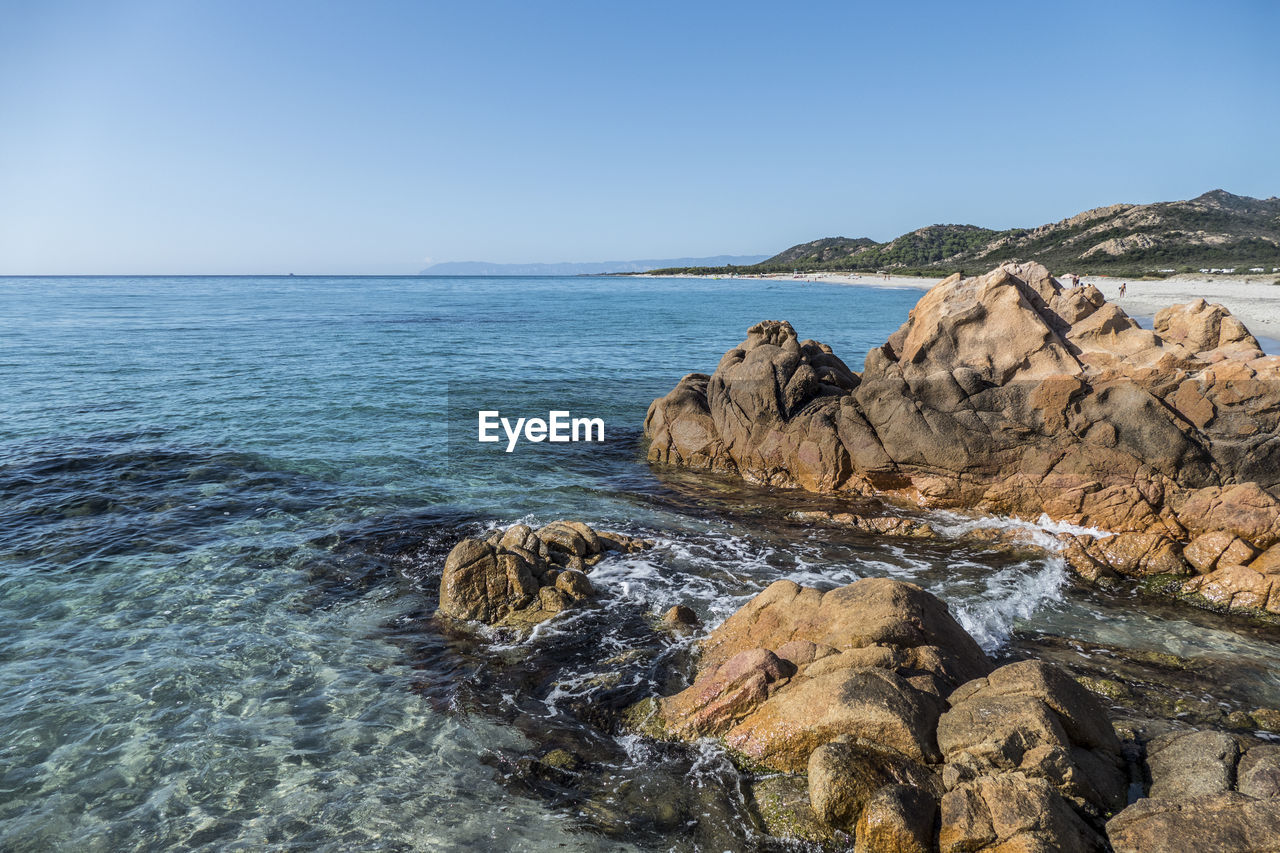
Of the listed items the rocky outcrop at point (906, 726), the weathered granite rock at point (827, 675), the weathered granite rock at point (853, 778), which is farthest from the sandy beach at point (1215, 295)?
the weathered granite rock at point (853, 778)

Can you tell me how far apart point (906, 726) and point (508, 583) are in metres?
6.47

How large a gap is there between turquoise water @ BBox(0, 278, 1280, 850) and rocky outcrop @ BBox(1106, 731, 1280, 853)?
3268 millimetres

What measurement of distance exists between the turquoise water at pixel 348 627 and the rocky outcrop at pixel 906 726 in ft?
2.50

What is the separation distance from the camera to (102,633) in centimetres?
1030

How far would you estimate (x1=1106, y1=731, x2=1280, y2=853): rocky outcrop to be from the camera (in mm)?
5125

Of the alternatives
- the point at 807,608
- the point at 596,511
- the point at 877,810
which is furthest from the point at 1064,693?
the point at 596,511

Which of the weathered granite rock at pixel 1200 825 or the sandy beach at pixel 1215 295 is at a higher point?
the sandy beach at pixel 1215 295

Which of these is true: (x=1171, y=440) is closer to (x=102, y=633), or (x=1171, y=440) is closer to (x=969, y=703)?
(x=969, y=703)

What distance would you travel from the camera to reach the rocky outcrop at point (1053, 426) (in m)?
12.7

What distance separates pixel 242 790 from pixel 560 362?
32.1 meters

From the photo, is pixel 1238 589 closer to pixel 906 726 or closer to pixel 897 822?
pixel 906 726

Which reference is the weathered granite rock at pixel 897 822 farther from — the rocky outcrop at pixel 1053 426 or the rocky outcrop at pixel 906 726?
the rocky outcrop at pixel 1053 426

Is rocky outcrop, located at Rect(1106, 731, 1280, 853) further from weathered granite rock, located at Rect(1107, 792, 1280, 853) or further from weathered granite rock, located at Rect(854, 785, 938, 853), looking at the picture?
weathered granite rock, located at Rect(854, 785, 938, 853)

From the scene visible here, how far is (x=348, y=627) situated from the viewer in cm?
1056
